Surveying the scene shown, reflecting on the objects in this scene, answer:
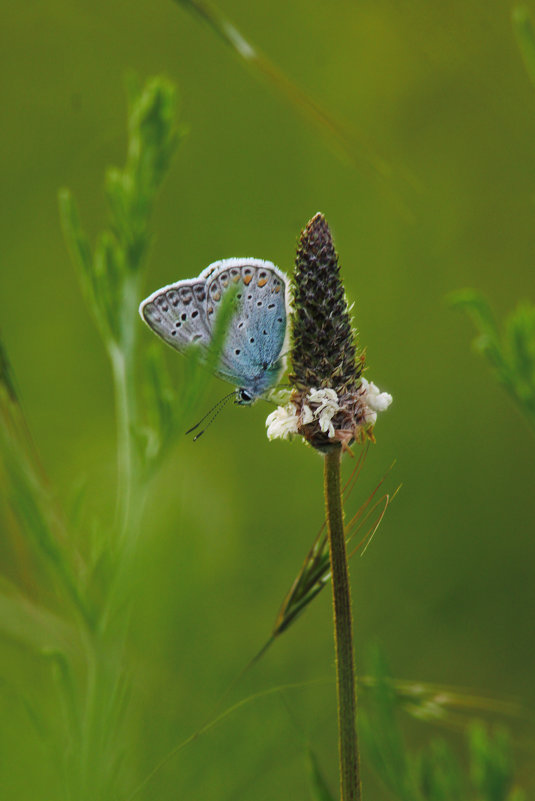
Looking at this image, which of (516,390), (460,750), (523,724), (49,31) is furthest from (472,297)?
(49,31)

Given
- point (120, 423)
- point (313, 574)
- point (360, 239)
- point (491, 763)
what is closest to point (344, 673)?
point (313, 574)

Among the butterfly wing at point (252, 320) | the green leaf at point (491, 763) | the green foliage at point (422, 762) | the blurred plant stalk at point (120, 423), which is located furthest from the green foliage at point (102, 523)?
the green leaf at point (491, 763)

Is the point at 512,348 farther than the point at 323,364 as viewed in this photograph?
Yes

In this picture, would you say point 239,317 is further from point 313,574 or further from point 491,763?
point 491,763

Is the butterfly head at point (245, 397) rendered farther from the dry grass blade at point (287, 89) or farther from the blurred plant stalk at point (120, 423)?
the dry grass blade at point (287, 89)

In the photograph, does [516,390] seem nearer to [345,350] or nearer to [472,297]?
[472,297]
